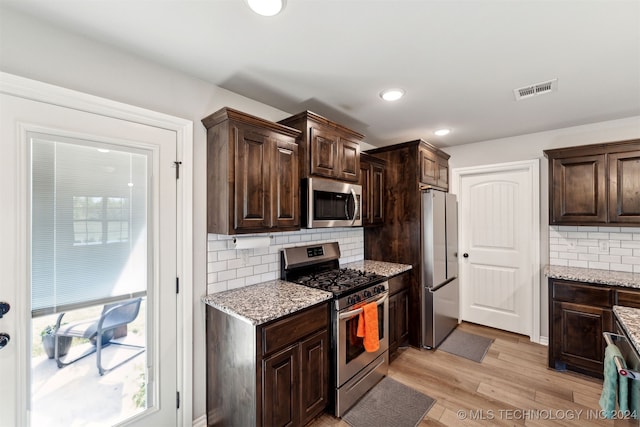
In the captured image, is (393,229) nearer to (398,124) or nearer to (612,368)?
(398,124)

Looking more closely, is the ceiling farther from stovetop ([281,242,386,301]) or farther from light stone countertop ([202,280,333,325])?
light stone countertop ([202,280,333,325])

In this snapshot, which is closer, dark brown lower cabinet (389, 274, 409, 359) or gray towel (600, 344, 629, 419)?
gray towel (600, 344, 629, 419)

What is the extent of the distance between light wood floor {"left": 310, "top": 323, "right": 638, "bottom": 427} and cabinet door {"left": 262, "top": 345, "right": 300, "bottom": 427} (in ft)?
1.37

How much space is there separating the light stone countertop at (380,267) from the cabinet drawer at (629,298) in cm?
178

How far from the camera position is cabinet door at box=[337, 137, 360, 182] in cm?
264

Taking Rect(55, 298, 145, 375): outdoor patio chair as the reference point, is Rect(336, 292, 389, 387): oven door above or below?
below

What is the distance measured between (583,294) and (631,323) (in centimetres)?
150

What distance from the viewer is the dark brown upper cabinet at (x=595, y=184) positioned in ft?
8.59

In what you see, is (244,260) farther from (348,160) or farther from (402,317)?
(402,317)

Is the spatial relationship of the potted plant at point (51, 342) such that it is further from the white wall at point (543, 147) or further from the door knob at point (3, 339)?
the white wall at point (543, 147)

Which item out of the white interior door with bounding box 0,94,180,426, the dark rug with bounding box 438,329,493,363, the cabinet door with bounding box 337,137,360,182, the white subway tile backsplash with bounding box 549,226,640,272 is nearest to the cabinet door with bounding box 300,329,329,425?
the white interior door with bounding box 0,94,180,426

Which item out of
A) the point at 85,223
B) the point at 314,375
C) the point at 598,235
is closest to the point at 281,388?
the point at 314,375

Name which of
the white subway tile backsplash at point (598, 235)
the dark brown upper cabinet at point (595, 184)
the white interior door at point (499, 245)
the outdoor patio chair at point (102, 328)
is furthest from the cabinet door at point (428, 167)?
the outdoor patio chair at point (102, 328)

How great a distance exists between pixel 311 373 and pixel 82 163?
197 centimetres
